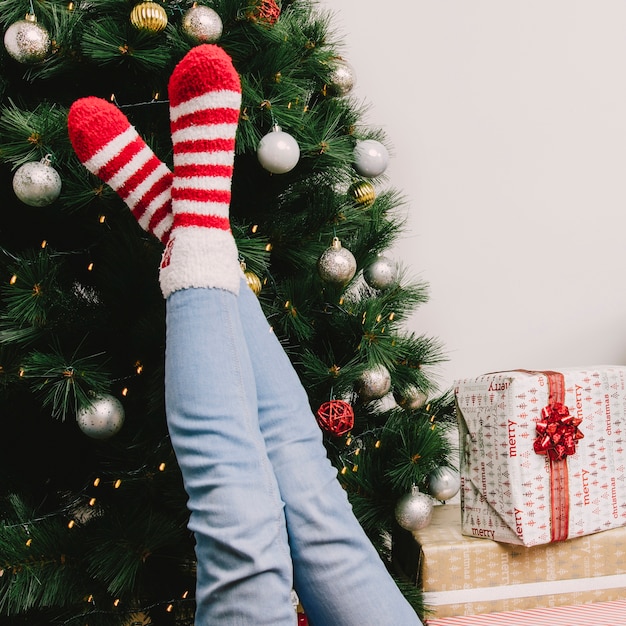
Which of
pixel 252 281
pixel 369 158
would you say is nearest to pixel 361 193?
pixel 369 158

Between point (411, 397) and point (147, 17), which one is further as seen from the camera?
point (411, 397)

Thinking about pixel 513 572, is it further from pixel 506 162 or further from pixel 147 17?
pixel 147 17

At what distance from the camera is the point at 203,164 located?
0.63 m

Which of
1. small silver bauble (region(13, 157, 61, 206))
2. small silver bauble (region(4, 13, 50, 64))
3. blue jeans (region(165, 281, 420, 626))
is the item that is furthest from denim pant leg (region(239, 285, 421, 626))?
small silver bauble (region(4, 13, 50, 64))

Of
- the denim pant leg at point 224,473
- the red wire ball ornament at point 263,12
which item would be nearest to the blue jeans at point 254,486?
the denim pant leg at point 224,473

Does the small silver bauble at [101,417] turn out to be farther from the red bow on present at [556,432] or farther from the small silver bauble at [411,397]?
the red bow on present at [556,432]

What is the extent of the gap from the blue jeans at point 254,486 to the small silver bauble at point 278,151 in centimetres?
18

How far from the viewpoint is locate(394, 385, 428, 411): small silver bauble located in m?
0.91

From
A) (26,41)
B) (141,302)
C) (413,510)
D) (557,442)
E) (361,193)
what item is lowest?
(413,510)

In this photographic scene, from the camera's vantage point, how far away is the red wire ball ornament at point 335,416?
787mm

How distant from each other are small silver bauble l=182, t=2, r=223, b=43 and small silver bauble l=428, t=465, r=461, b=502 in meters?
0.65

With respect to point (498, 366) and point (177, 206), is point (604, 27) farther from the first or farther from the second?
point (177, 206)

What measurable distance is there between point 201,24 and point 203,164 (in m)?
0.19

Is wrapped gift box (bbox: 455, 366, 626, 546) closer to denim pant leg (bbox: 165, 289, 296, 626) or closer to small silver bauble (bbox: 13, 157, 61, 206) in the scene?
denim pant leg (bbox: 165, 289, 296, 626)
